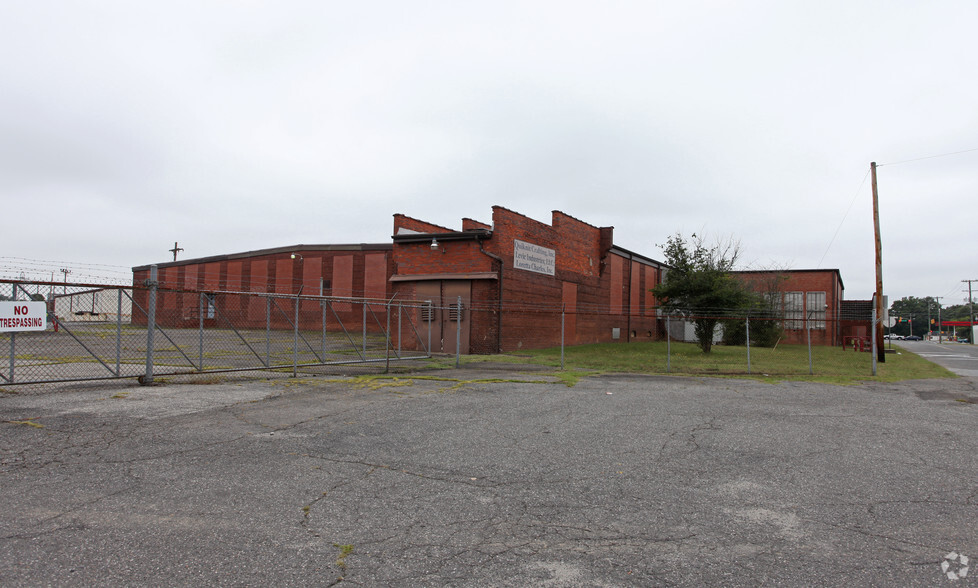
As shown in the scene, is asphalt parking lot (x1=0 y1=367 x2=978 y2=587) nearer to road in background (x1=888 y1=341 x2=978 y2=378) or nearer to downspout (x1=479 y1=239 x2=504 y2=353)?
downspout (x1=479 y1=239 x2=504 y2=353)

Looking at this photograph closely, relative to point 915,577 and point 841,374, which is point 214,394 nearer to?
point 915,577

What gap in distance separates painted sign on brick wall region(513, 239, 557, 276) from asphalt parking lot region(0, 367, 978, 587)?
47.8 ft

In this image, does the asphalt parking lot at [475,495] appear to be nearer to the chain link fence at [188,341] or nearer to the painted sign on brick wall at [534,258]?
the chain link fence at [188,341]

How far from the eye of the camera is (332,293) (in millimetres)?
42719

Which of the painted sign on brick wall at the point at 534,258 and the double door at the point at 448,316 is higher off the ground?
the painted sign on brick wall at the point at 534,258

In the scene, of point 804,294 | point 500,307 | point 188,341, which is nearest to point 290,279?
point 188,341

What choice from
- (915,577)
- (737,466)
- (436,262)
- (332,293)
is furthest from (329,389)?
(332,293)

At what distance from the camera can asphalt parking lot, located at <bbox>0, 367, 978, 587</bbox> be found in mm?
3506

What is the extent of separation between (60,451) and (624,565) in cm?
602

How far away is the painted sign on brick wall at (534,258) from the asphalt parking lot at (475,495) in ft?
47.8

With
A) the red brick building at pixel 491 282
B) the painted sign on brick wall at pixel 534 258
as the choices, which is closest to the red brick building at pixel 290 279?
the red brick building at pixel 491 282

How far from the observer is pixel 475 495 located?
4898 millimetres

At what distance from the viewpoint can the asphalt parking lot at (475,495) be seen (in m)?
3.51

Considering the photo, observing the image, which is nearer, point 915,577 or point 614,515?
point 915,577
